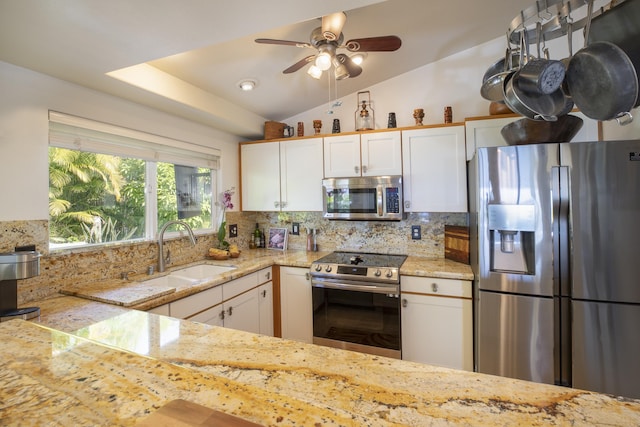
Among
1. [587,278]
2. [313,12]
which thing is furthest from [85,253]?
[587,278]

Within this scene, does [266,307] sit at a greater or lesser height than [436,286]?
lesser

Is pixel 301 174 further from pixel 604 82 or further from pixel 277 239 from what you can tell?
pixel 604 82

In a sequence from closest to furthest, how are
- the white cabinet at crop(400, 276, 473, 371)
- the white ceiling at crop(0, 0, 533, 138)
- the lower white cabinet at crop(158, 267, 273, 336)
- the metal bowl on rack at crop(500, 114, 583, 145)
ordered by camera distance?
the white ceiling at crop(0, 0, 533, 138)
the metal bowl on rack at crop(500, 114, 583, 145)
the lower white cabinet at crop(158, 267, 273, 336)
the white cabinet at crop(400, 276, 473, 371)

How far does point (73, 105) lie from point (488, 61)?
3.08 metres

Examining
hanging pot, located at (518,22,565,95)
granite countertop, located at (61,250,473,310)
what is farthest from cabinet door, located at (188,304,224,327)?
hanging pot, located at (518,22,565,95)

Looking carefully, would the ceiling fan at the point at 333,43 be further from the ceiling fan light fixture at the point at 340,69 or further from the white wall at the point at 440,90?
the white wall at the point at 440,90

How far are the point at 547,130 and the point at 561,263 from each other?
2.53ft

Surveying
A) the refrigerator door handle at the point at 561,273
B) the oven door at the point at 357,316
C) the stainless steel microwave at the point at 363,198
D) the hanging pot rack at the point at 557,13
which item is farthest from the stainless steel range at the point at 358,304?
the hanging pot rack at the point at 557,13

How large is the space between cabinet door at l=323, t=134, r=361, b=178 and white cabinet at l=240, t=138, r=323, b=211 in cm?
8

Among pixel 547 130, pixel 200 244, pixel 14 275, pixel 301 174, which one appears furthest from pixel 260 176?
pixel 547 130

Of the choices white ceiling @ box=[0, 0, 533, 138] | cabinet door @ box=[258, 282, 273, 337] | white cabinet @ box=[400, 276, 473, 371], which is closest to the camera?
white ceiling @ box=[0, 0, 533, 138]

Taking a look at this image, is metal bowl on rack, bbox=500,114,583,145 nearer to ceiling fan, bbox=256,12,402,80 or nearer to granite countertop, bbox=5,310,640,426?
ceiling fan, bbox=256,12,402,80

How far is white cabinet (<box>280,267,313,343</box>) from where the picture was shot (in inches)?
99.3

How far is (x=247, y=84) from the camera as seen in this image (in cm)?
234
